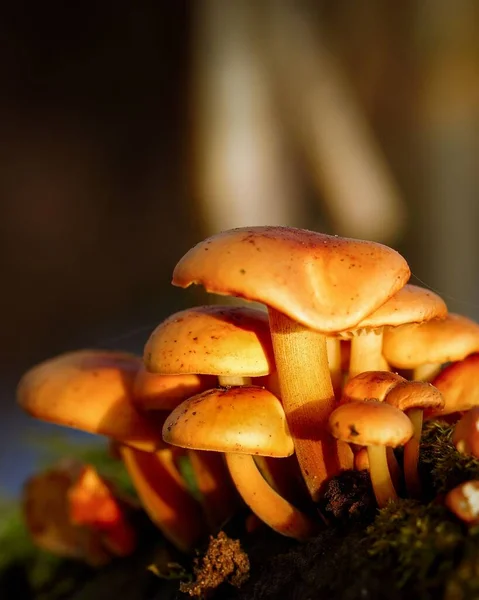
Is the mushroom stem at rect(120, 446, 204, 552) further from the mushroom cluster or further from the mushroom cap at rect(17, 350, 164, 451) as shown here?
the mushroom cap at rect(17, 350, 164, 451)

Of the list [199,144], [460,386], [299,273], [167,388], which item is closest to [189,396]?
[167,388]

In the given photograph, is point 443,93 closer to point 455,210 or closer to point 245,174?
point 455,210

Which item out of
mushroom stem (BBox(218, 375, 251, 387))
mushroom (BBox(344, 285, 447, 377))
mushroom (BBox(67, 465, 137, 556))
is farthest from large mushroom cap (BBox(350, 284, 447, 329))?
mushroom (BBox(67, 465, 137, 556))

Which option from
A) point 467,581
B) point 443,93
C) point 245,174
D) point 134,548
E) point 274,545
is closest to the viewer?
point 467,581

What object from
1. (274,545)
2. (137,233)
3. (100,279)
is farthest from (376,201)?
(274,545)

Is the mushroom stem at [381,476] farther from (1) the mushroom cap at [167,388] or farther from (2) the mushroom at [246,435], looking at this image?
(1) the mushroom cap at [167,388]

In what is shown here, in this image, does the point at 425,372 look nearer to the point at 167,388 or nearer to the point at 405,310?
the point at 405,310

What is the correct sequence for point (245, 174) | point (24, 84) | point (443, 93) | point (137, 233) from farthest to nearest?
point (137, 233) < point (24, 84) < point (443, 93) < point (245, 174)
